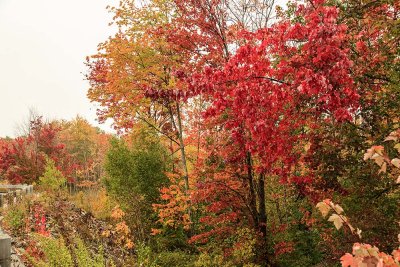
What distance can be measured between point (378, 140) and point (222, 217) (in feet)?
15.1

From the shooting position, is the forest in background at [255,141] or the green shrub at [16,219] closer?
the forest in background at [255,141]

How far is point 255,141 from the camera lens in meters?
6.87

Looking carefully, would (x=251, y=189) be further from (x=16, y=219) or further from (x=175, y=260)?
(x=16, y=219)

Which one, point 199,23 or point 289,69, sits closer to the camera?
point 289,69

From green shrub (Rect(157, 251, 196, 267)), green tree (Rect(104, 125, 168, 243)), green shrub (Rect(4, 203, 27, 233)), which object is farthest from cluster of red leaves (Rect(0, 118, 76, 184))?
green shrub (Rect(157, 251, 196, 267))

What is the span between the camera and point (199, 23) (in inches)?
358

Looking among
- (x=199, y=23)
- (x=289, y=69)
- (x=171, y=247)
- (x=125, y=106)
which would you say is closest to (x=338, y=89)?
(x=289, y=69)

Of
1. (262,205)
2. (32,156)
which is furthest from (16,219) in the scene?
(32,156)

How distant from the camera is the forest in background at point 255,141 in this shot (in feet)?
18.7

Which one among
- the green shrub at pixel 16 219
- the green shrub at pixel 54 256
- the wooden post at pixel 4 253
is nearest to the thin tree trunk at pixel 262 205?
the green shrub at pixel 54 256

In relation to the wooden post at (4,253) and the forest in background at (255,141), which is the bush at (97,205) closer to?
the forest in background at (255,141)

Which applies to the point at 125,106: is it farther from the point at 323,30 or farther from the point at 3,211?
the point at 323,30

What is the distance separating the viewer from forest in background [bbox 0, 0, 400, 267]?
571 centimetres

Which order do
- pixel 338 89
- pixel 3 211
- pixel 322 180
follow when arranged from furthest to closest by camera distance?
pixel 3 211 < pixel 322 180 < pixel 338 89
